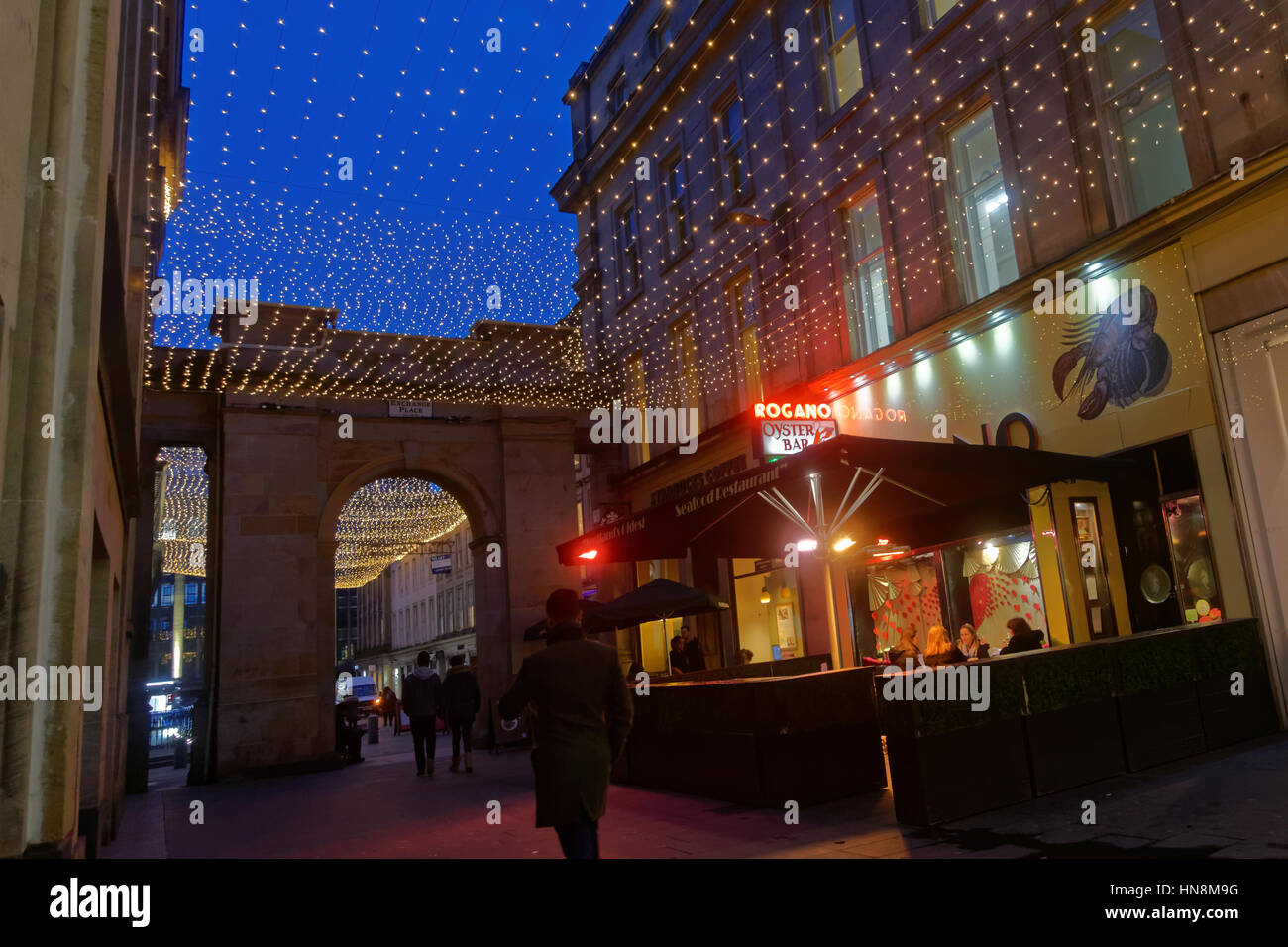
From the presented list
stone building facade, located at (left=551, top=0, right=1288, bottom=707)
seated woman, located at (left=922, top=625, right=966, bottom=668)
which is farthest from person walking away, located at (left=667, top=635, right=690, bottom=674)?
seated woman, located at (left=922, top=625, right=966, bottom=668)

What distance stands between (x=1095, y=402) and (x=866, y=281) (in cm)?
536

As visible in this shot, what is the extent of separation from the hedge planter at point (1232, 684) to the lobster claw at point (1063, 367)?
3.70 m

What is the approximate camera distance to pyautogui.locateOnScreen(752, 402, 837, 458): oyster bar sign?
48.1ft

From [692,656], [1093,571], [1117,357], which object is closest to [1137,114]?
[1117,357]

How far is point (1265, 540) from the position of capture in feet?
30.8

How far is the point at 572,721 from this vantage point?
4.79 m

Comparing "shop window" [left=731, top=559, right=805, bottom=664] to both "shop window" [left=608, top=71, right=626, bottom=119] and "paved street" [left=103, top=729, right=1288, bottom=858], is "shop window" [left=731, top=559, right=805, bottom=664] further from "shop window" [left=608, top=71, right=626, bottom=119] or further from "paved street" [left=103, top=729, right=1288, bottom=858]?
"shop window" [left=608, top=71, right=626, bottom=119]

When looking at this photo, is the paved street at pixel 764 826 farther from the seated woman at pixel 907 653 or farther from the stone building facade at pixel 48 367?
the seated woman at pixel 907 653

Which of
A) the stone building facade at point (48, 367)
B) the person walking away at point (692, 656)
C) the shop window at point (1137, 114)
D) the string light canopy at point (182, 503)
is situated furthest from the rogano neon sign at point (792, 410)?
the string light canopy at point (182, 503)

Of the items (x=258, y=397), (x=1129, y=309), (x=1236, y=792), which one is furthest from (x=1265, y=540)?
(x=258, y=397)

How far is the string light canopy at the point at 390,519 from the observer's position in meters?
22.1

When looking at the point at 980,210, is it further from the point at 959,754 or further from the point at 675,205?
the point at 959,754

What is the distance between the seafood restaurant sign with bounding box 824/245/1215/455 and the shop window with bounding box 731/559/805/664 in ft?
15.8
